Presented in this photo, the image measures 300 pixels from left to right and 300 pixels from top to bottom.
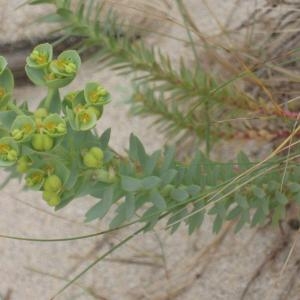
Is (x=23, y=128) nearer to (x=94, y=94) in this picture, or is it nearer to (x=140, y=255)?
(x=94, y=94)

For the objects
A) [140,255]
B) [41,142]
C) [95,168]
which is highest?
[41,142]

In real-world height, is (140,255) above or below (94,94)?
below

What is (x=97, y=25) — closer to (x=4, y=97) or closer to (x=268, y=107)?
(x=268, y=107)

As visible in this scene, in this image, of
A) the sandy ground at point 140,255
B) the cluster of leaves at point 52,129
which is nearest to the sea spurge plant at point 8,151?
the cluster of leaves at point 52,129

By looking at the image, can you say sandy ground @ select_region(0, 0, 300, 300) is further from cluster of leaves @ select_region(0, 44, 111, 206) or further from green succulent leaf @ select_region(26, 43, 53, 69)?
green succulent leaf @ select_region(26, 43, 53, 69)

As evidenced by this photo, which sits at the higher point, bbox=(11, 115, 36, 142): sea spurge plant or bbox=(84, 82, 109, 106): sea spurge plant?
bbox=(84, 82, 109, 106): sea spurge plant

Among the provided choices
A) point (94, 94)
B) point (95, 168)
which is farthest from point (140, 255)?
point (94, 94)

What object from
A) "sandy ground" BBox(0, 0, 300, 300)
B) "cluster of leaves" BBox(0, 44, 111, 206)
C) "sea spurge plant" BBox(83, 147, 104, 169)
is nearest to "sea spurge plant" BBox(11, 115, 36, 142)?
"cluster of leaves" BBox(0, 44, 111, 206)
